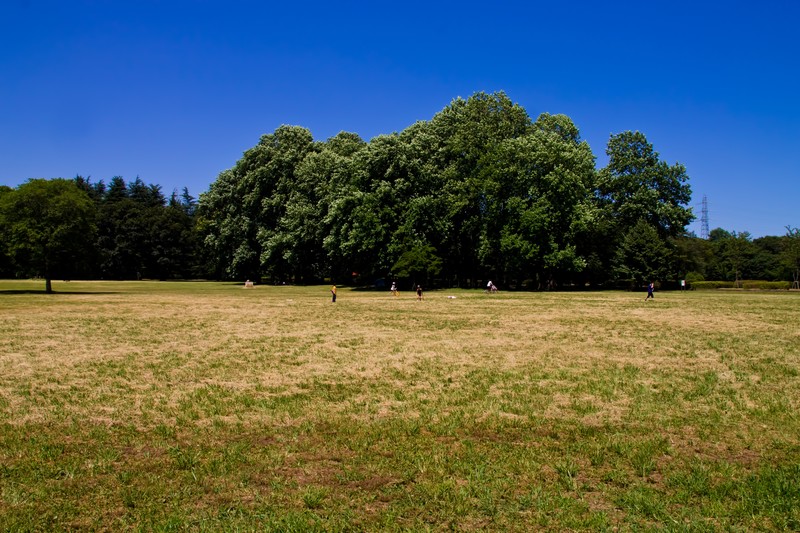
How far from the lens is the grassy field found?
6035 millimetres

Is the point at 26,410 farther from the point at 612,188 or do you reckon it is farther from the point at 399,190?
the point at 612,188

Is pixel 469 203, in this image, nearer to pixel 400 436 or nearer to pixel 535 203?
pixel 535 203

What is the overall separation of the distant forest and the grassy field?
4062 centimetres

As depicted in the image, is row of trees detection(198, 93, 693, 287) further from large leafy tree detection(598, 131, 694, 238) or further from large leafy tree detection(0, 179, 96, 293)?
large leafy tree detection(0, 179, 96, 293)

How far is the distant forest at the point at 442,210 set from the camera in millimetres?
56906

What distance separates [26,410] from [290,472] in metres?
6.58

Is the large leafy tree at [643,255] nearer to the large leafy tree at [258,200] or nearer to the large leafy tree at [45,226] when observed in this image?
the large leafy tree at [258,200]

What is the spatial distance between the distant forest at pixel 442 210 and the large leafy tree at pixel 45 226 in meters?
0.14

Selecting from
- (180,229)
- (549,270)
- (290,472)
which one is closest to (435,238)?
(549,270)

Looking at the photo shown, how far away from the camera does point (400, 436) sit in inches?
346

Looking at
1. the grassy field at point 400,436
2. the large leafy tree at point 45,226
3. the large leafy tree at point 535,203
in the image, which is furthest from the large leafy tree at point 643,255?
the large leafy tree at point 45,226

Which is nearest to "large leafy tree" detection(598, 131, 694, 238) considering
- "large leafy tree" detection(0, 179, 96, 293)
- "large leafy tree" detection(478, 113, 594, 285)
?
"large leafy tree" detection(478, 113, 594, 285)

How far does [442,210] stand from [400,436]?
54.9m

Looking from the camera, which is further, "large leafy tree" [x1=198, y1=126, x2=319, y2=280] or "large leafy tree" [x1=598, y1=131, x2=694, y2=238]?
"large leafy tree" [x1=198, y1=126, x2=319, y2=280]
